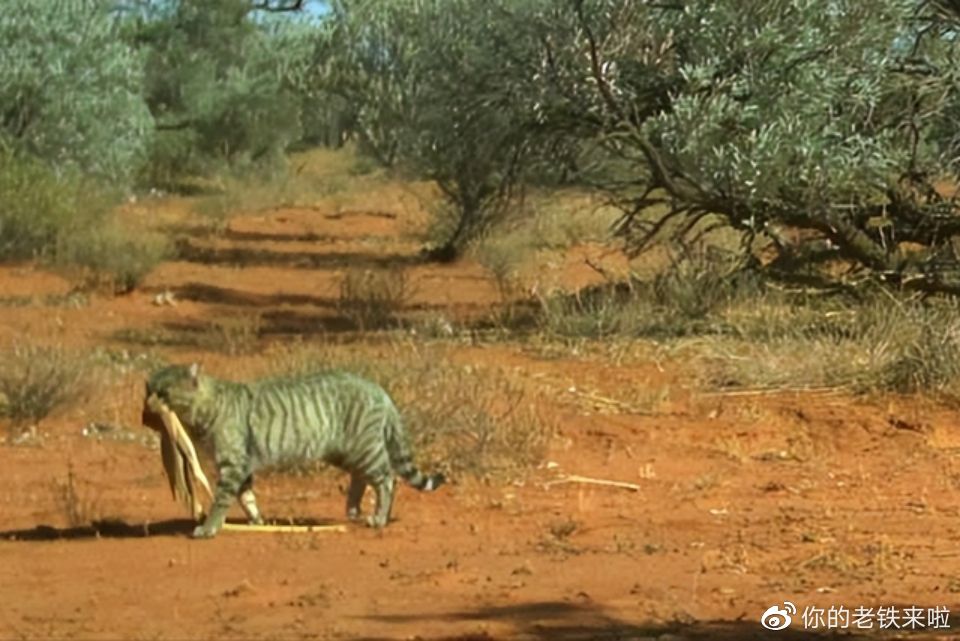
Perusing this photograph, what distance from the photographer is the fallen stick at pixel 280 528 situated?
8.34 m

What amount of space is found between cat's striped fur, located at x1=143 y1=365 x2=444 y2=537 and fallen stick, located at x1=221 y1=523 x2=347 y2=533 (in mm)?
91

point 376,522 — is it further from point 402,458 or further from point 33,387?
point 33,387

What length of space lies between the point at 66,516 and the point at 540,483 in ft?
8.21

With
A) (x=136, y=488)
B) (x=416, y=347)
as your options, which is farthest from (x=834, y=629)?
(x=416, y=347)

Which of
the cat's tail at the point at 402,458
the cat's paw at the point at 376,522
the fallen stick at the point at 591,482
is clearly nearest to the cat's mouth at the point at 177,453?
the cat's paw at the point at 376,522

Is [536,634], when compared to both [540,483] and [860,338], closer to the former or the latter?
[540,483]

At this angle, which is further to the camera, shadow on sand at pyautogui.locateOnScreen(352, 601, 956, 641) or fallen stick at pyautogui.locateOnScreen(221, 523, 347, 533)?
fallen stick at pyautogui.locateOnScreen(221, 523, 347, 533)

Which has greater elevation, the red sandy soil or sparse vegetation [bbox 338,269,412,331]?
the red sandy soil

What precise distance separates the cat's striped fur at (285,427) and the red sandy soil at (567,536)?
259 millimetres

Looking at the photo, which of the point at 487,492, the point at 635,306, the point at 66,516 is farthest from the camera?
the point at 635,306

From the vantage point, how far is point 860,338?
14.0 m

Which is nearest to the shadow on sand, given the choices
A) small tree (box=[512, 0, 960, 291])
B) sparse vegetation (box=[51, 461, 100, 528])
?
sparse vegetation (box=[51, 461, 100, 528])

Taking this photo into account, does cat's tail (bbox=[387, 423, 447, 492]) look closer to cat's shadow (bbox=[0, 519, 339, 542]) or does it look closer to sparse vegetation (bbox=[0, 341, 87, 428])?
cat's shadow (bbox=[0, 519, 339, 542])

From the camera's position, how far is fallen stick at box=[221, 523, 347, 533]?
8344mm
